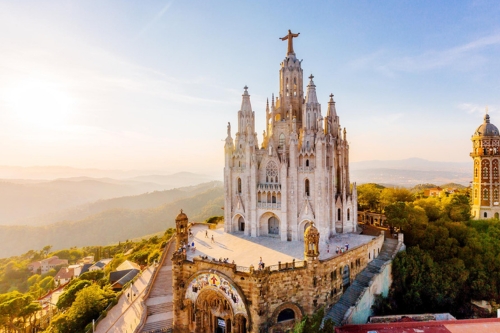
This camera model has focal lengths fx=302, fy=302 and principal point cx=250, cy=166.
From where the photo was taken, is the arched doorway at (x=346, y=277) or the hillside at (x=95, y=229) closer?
the arched doorway at (x=346, y=277)

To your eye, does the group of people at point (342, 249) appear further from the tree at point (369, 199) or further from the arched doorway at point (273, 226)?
the tree at point (369, 199)

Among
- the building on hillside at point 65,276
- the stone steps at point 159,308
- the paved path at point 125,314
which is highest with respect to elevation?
the stone steps at point 159,308

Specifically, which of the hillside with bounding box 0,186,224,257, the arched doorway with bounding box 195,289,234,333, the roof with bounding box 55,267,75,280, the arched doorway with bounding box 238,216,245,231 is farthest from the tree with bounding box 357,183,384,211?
the hillside with bounding box 0,186,224,257

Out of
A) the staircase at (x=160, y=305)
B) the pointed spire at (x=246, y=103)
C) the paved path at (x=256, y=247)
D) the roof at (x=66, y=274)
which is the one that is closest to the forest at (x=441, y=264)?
the paved path at (x=256, y=247)

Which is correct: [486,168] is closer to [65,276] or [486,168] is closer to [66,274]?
[65,276]

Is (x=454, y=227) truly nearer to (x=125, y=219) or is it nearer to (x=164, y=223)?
(x=164, y=223)

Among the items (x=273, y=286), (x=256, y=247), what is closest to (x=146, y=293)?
(x=256, y=247)

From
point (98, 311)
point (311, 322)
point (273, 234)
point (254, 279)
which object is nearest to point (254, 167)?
point (273, 234)
